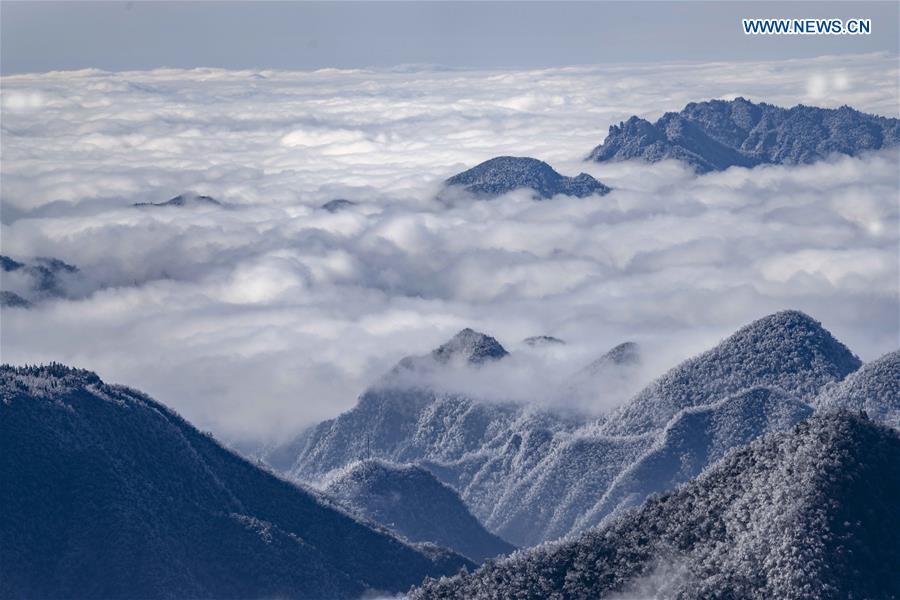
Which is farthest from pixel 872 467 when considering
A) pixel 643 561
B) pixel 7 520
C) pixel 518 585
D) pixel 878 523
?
pixel 7 520

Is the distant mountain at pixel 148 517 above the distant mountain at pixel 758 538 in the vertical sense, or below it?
below

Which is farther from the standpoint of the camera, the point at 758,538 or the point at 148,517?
the point at 148,517

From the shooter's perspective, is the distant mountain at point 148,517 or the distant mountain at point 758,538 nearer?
the distant mountain at point 758,538

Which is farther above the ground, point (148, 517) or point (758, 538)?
point (758, 538)

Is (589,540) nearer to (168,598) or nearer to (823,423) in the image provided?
(823,423)

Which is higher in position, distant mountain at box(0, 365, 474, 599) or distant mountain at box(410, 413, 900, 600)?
distant mountain at box(410, 413, 900, 600)
